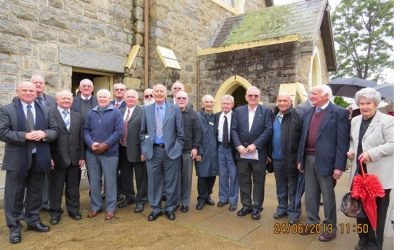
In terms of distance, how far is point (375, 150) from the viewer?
125 inches

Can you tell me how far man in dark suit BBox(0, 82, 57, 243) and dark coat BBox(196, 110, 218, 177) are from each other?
6.88ft

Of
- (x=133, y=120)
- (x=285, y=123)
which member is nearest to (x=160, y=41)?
(x=133, y=120)

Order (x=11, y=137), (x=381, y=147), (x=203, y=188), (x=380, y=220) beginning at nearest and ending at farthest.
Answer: (x=381, y=147)
(x=380, y=220)
(x=11, y=137)
(x=203, y=188)

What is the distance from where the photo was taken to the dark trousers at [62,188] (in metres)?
4.36

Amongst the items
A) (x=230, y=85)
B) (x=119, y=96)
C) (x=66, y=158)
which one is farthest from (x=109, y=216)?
(x=230, y=85)

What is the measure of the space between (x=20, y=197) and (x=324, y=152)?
3592 mm

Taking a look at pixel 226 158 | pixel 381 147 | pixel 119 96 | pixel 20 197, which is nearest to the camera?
pixel 381 147

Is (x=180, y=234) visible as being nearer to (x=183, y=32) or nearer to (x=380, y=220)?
(x=380, y=220)

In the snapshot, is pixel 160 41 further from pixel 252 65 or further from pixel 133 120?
pixel 133 120

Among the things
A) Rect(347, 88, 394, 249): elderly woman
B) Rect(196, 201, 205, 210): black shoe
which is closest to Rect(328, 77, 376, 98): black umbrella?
Rect(347, 88, 394, 249): elderly woman

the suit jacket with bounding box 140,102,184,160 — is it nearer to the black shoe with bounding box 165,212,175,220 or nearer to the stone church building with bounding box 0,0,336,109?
the black shoe with bounding box 165,212,175,220

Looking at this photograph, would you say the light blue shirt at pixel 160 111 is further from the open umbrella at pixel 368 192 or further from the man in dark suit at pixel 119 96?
the open umbrella at pixel 368 192

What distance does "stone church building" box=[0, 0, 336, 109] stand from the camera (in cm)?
606

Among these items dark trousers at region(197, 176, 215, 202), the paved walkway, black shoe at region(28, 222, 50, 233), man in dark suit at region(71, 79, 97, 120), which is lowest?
the paved walkway
